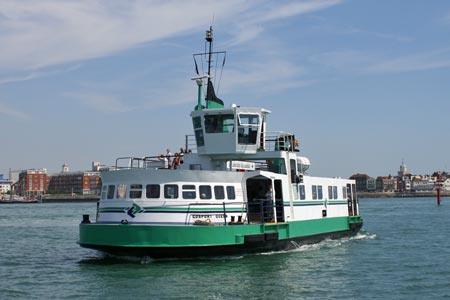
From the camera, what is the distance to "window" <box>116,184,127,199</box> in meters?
22.3

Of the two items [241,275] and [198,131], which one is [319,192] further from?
[241,275]

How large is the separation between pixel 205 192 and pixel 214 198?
0.44m

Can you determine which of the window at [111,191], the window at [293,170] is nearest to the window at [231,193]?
the window at [293,170]

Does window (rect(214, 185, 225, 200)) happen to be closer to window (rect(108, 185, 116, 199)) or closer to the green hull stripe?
the green hull stripe

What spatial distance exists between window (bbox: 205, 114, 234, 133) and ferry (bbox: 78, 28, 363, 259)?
4 cm

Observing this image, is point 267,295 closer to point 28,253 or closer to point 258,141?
point 258,141

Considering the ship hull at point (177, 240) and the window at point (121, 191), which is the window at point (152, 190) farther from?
the ship hull at point (177, 240)

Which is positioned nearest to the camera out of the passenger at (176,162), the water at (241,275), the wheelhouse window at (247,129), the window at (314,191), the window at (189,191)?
the water at (241,275)

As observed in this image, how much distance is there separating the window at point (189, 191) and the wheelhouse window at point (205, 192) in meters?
0.34

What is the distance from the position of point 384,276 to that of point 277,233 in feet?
16.4

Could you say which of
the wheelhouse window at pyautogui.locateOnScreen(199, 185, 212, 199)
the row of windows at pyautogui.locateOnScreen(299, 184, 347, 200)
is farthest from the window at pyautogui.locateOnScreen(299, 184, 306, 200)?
the wheelhouse window at pyautogui.locateOnScreen(199, 185, 212, 199)

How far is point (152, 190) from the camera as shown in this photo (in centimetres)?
2198

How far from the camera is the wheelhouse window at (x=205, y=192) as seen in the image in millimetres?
22562

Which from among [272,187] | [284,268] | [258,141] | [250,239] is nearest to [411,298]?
[284,268]
